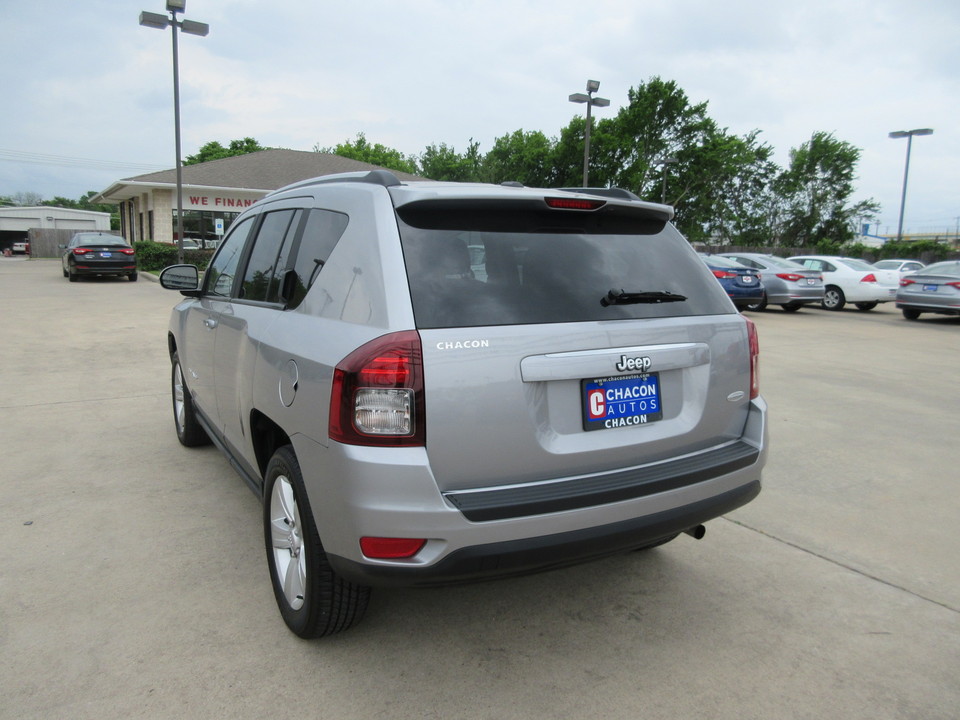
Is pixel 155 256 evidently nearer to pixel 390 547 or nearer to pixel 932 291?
pixel 932 291

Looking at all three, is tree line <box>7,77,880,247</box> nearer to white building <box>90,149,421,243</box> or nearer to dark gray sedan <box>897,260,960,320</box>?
white building <box>90,149,421,243</box>

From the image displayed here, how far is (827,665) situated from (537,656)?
3.64 feet

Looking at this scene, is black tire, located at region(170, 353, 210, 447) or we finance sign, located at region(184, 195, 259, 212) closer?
black tire, located at region(170, 353, 210, 447)

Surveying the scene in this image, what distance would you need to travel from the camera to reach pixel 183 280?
15.1ft

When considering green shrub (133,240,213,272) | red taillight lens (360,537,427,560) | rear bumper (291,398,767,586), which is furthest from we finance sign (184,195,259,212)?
red taillight lens (360,537,427,560)

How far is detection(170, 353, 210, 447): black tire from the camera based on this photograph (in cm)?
496

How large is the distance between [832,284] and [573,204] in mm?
18817

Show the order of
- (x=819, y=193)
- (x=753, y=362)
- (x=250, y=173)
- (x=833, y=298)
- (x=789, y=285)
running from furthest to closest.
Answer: (x=819, y=193) < (x=250, y=173) < (x=833, y=298) < (x=789, y=285) < (x=753, y=362)

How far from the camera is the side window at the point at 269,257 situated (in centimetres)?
316

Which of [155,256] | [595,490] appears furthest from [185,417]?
[155,256]

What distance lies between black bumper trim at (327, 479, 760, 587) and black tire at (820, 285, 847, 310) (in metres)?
18.9

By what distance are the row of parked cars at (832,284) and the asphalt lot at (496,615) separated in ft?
39.1

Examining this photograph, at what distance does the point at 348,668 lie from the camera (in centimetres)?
259

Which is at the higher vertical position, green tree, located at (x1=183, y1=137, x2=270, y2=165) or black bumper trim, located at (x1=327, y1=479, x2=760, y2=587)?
green tree, located at (x1=183, y1=137, x2=270, y2=165)
